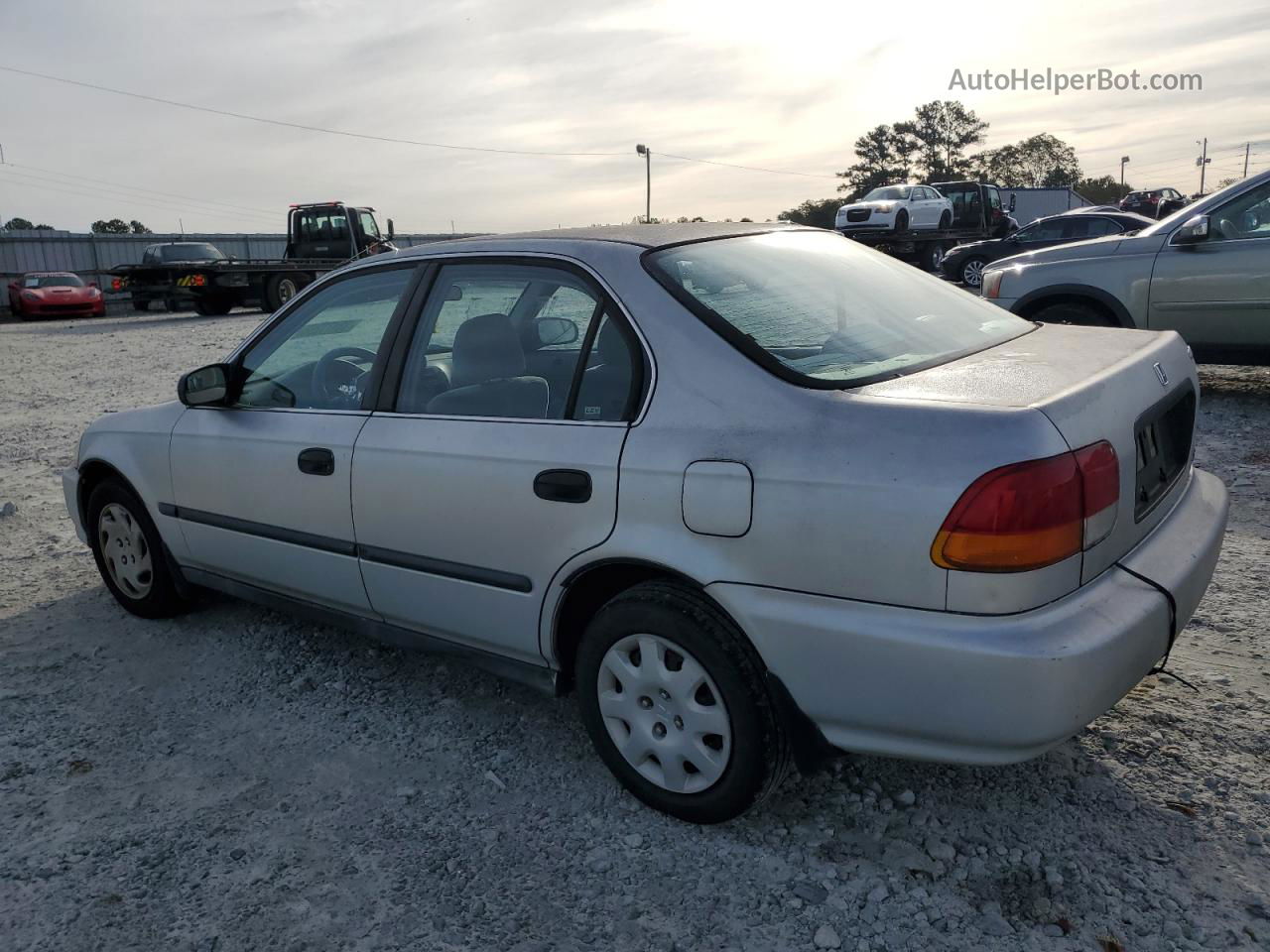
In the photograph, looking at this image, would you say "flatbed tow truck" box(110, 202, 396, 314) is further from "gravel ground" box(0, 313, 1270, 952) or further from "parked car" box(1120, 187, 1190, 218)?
"parked car" box(1120, 187, 1190, 218)

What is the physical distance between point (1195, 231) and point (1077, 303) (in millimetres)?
883

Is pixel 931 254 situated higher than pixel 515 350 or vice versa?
pixel 931 254


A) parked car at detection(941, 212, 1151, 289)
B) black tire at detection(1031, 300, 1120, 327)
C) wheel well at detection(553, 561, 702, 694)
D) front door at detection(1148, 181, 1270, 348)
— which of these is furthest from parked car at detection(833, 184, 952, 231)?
wheel well at detection(553, 561, 702, 694)

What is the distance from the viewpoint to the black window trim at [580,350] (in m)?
2.62

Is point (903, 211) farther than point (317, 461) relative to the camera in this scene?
Yes

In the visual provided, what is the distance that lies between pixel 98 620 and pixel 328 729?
1.68 m

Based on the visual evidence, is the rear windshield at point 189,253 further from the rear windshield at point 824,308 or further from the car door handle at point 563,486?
the car door handle at point 563,486

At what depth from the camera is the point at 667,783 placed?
2660 millimetres

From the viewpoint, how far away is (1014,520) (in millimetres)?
2088

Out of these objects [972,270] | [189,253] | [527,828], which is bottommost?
[527,828]

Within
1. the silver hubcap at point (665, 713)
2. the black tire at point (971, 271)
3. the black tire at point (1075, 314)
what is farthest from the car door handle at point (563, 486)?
the black tire at point (971, 271)

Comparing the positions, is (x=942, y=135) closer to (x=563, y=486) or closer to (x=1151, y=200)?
(x=1151, y=200)

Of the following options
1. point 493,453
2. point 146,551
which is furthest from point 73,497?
point 493,453

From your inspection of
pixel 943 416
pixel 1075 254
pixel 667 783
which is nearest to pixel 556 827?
pixel 667 783
